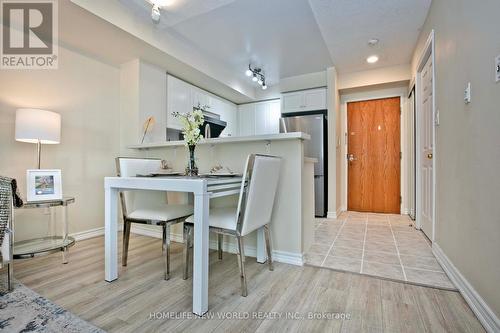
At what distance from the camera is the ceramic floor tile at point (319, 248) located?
90.7 inches

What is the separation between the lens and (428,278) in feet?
5.77

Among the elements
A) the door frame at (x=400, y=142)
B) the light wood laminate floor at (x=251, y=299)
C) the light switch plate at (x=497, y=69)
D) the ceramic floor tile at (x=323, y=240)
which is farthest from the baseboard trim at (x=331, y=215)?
the light switch plate at (x=497, y=69)

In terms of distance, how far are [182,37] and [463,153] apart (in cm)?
309

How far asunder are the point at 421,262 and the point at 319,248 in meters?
0.83

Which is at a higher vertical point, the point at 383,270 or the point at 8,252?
the point at 8,252

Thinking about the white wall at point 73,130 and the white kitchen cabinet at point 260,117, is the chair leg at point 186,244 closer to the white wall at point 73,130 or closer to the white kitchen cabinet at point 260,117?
the white wall at point 73,130

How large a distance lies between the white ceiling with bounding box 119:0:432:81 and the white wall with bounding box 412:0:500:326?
2.24ft

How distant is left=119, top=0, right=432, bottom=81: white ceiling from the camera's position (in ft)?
8.01

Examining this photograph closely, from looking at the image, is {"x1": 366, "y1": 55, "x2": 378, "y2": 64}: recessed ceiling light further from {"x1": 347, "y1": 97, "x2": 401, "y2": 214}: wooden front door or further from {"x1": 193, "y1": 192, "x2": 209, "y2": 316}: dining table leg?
{"x1": 193, "y1": 192, "x2": 209, "y2": 316}: dining table leg

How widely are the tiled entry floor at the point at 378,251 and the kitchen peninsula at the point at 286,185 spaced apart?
229 millimetres

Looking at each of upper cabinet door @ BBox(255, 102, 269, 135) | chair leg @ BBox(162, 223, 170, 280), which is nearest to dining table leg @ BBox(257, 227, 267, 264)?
chair leg @ BBox(162, 223, 170, 280)

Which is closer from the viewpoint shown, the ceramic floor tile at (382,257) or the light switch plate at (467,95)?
the light switch plate at (467,95)

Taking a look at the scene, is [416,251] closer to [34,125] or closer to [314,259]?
[314,259]

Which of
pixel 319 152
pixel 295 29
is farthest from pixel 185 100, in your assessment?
pixel 319 152
